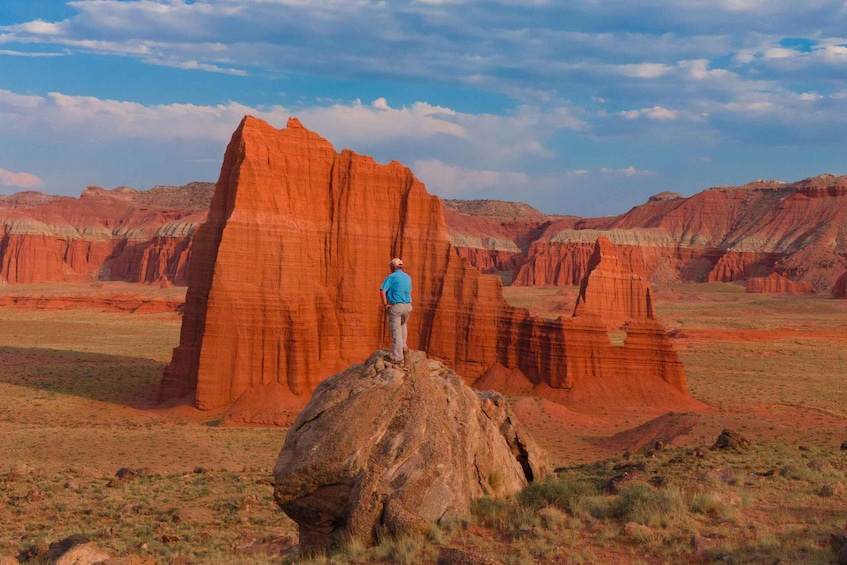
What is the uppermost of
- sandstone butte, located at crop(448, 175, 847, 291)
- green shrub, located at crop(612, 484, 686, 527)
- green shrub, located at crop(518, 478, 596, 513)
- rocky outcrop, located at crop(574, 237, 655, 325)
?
sandstone butte, located at crop(448, 175, 847, 291)

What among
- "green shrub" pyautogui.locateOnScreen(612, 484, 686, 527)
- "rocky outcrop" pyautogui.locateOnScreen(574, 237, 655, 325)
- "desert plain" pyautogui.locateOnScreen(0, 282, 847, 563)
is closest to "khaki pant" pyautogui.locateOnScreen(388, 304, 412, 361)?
"desert plain" pyautogui.locateOnScreen(0, 282, 847, 563)

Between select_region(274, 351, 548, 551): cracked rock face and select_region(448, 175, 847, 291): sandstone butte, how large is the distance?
133833 millimetres

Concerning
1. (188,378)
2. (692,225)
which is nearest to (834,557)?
(188,378)

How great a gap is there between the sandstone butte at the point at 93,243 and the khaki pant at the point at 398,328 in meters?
120

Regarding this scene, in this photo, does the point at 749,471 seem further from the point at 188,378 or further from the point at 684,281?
the point at 684,281

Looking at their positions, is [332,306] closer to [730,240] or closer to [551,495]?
[551,495]

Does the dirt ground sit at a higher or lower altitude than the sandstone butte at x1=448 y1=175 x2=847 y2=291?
lower

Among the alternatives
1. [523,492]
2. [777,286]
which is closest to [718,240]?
[777,286]

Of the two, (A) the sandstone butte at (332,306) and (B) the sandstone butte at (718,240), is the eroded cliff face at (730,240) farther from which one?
(A) the sandstone butte at (332,306)

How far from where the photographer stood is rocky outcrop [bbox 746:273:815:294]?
125588mm

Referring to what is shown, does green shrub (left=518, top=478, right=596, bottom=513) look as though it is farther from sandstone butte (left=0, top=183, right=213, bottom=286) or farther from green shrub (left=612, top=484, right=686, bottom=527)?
sandstone butte (left=0, top=183, right=213, bottom=286)

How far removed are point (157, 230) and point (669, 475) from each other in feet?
499

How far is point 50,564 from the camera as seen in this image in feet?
41.0

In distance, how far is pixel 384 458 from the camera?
11.3 metres
